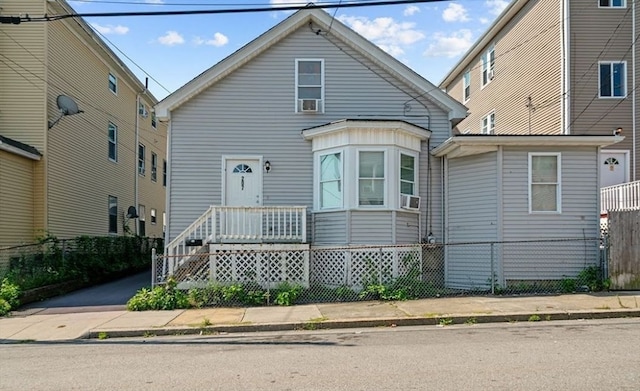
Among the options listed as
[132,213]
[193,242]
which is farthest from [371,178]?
[132,213]

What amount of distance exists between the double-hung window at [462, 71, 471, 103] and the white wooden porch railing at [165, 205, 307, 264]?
56.8 ft

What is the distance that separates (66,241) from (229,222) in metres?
6.26

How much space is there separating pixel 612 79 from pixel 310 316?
14.8 meters

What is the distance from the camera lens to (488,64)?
24594 mm

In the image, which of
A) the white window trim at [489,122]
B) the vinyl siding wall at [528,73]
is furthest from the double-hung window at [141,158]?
the vinyl siding wall at [528,73]

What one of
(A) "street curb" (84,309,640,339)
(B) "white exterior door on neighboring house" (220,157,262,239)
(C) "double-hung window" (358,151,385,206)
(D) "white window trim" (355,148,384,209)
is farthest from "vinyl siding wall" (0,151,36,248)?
(C) "double-hung window" (358,151,385,206)

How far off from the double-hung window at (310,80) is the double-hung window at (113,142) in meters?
10.5

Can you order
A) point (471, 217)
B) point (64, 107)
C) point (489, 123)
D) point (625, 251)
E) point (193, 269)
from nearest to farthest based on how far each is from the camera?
point (625, 251)
point (193, 269)
point (471, 217)
point (64, 107)
point (489, 123)

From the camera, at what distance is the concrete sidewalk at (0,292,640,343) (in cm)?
921

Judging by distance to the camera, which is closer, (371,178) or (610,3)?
(371,178)

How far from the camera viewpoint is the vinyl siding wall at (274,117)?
14250mm

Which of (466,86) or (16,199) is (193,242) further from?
(466,86)

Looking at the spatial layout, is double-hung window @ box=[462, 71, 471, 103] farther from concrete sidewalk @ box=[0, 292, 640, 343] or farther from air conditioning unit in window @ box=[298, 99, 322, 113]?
concrete sidewalk @ box=[0, 292, 640, 343]

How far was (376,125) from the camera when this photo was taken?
13.0 m
